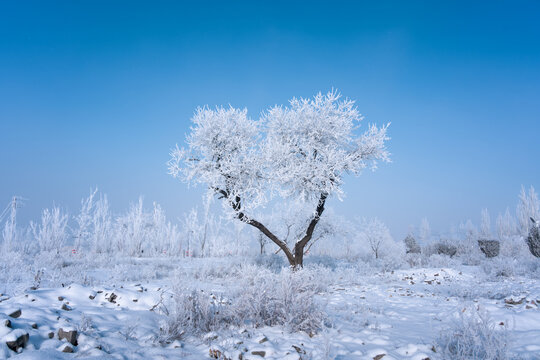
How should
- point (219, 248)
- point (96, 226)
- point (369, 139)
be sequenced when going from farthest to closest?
point (219, 248) < point (96, 226) < point (369, 139)

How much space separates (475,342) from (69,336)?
16.1ft

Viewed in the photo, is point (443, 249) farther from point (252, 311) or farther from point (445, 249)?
point (252, 311)

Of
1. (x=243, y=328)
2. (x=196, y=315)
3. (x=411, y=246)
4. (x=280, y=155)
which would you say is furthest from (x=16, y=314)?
(x=411, y=246)

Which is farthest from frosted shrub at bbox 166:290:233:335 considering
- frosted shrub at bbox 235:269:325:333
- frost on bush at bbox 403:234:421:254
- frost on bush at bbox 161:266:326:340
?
frost on bush at bbox 403:234:421:254

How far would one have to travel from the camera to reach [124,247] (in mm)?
21859

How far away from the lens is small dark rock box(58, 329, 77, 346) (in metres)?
3.46

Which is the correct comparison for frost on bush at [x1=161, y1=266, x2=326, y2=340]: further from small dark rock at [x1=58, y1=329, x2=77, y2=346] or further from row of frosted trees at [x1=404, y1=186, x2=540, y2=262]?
row of frosted trees at [x1=404, y1=186, x2=540, y2=262]

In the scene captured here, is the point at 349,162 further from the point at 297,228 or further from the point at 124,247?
the point at 124,247

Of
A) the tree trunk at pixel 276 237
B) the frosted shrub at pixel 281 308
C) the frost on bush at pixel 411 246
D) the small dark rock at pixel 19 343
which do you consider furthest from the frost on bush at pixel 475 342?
the frost on bush at pixel 411 246

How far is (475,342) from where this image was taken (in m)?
3.68

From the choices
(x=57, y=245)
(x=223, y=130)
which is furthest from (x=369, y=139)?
(x=57, y=245)

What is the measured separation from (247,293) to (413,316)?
4086mm

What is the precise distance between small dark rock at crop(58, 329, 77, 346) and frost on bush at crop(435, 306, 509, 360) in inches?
175

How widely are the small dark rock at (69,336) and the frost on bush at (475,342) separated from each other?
4.45 m
